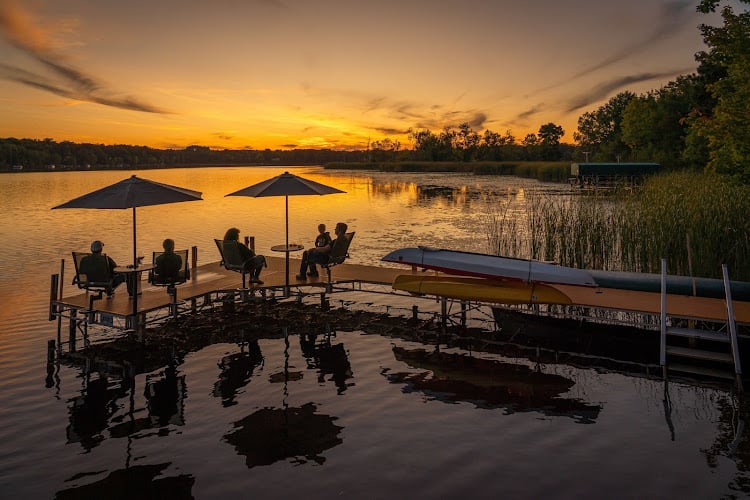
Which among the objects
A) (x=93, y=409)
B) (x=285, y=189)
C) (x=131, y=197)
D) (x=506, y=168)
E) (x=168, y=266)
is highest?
(x=506, y=168)

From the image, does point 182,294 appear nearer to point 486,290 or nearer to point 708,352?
point 486,290

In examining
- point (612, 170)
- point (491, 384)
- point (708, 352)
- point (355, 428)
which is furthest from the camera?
point (612, 170)

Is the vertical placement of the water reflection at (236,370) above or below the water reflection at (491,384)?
below

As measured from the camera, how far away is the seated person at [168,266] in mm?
11531

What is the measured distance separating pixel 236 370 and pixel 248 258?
12.6 feet

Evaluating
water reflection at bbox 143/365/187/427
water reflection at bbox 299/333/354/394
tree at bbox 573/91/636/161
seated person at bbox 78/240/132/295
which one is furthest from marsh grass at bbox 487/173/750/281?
tree at bbox 573/91/636/161

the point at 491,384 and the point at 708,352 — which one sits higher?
the point at 708,352

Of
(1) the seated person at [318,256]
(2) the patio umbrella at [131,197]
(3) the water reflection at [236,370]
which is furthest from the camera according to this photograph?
(1) the seated person at [318,256]

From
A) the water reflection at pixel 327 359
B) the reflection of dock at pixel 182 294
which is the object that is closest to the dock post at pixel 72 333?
the reflection of dock at pixel 182 294

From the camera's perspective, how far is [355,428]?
7543 millimetres

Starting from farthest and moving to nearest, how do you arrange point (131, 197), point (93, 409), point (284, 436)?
point (131, 197), point (93, 409), point (284, 436)

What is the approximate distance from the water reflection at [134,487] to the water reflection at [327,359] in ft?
10.4

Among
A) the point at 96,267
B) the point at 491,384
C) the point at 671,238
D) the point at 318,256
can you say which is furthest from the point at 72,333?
the point at 671,238

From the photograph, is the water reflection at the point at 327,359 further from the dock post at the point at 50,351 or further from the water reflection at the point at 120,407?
the dock post at the point at 50,351
